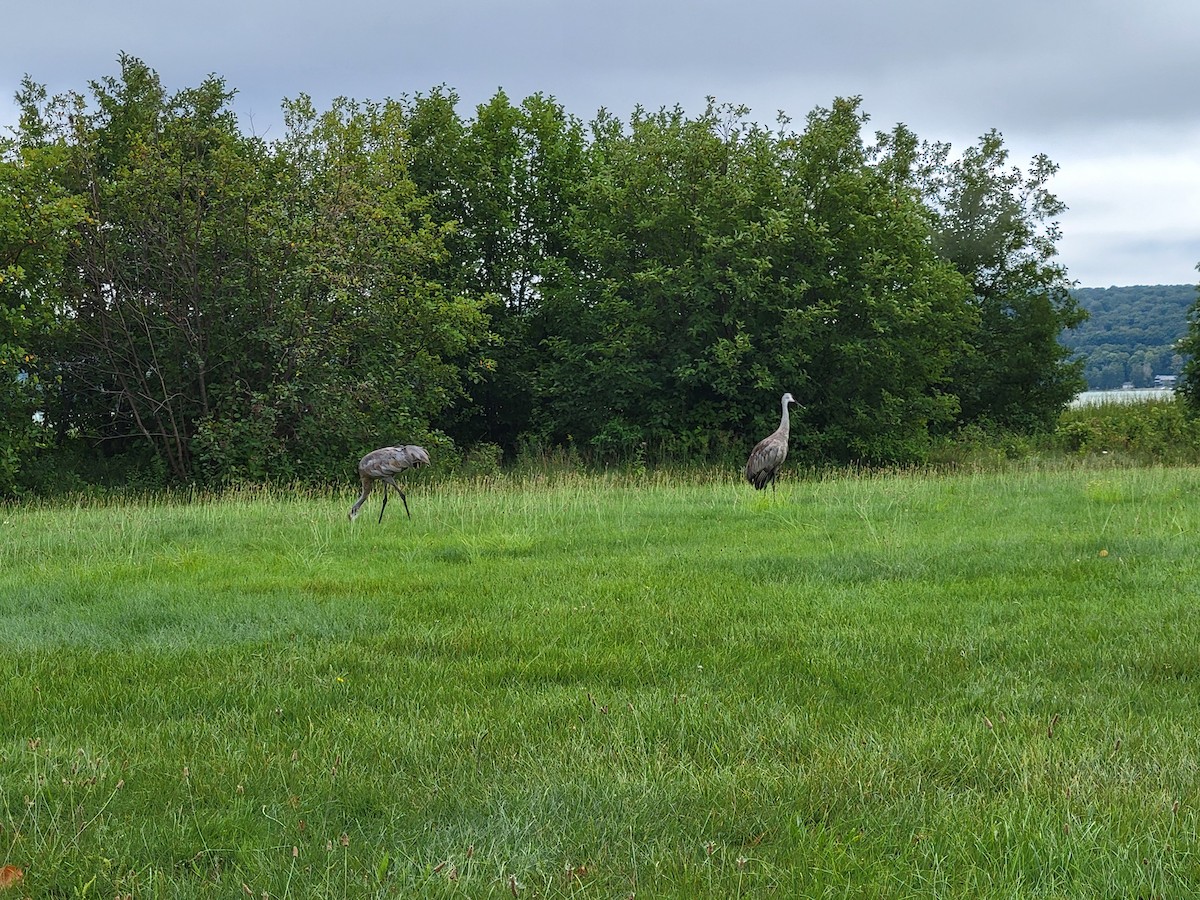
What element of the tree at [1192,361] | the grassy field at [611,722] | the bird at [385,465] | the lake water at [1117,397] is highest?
the tree at [1192,361]

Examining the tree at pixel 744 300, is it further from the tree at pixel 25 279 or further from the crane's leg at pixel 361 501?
the crane's leg at pixel 361 501

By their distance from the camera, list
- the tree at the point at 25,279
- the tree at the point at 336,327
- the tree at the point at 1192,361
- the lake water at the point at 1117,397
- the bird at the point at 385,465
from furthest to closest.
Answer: the lake water at the point at 1117,397 → the tree at the point at 1192,361 → the tree at the point at 336,327 → the tree at the point at 25,279 → the bird at the point at 385,465

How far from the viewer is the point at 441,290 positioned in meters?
29.4

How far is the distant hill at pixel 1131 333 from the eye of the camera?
69438 millimetres

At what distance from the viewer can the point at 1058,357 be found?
43531mm

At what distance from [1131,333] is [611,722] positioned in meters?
84.0

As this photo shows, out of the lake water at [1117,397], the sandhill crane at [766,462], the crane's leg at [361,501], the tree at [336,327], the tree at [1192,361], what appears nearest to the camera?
the crane's leg at [361,501]

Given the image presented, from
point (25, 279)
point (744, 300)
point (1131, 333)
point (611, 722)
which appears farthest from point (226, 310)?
point (1131, 333)

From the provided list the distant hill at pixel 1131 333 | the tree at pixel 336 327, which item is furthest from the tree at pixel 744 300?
the distant hill at pixel 1131 333

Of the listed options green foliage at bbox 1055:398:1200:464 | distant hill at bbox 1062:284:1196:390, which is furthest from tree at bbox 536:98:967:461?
distant hill at bbox 1062:284:1196:390

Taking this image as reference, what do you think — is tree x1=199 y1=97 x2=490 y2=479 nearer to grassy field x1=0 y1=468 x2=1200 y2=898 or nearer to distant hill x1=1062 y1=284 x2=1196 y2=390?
grassy field x1=0 y1=468 x2=1200 y2=898

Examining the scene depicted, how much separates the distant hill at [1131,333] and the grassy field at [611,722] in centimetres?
6148

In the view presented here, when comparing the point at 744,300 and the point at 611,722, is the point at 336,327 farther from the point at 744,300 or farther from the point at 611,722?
the point at 611,722

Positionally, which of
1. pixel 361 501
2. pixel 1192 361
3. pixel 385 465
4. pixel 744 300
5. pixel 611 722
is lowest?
pixel 611 722
